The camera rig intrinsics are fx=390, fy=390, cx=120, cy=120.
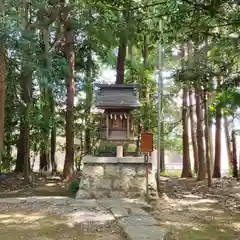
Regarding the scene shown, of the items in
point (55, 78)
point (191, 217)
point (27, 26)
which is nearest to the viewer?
point (191, 217)

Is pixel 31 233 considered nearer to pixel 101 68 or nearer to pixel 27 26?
pixel 27 26

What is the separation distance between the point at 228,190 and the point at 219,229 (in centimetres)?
526

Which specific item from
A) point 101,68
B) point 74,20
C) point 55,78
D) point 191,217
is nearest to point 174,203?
point 191,217

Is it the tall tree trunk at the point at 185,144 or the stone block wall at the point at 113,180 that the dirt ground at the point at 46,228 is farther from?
the tall tree trunk at the point at 185,144

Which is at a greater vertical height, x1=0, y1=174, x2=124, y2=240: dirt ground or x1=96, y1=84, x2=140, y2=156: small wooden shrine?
x1=96, y1=84, x2=140, y2=156: small wooden shrine

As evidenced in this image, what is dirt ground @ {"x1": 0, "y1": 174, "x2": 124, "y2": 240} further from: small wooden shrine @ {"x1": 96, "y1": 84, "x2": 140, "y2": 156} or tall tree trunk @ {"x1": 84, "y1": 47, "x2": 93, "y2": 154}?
tall tree trunk @ {"x1": 84, "y1": 47, "x2": 93, "y2": 154}

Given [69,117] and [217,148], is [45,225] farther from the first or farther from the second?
[217,148]

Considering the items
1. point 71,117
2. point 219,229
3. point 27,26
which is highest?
point 27,26

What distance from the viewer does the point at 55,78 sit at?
26.0 feet

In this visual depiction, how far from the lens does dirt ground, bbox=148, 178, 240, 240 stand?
539 cm

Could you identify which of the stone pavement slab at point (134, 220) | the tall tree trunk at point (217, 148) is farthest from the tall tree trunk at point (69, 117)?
the tall tree trunk at point (217, 148)

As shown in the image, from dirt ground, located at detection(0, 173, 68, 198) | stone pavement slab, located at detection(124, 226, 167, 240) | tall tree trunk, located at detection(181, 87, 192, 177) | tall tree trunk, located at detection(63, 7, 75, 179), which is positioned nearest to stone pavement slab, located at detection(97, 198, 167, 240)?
stone pavement slab, located at detection(124, 226, 167, 240)

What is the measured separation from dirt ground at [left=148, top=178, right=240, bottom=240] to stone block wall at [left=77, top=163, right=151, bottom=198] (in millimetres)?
541

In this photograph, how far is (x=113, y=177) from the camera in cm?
820
